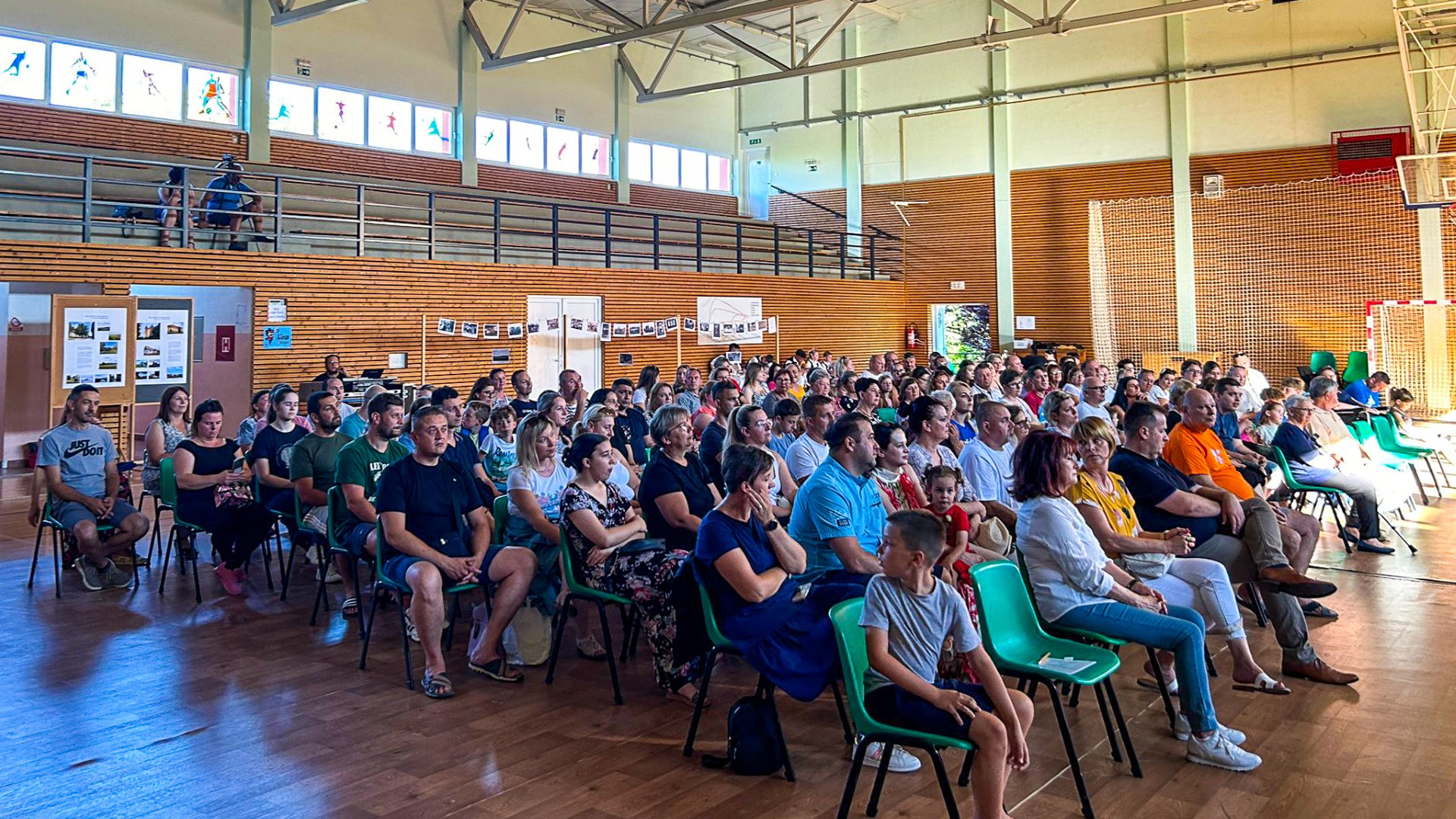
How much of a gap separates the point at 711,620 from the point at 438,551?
1596 mm

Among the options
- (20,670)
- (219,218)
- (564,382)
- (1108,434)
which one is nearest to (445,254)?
(219,218)

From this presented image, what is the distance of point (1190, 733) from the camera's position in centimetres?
370

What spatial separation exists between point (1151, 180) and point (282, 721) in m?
17.8

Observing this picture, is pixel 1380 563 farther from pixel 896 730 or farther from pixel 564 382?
pixel 564 382

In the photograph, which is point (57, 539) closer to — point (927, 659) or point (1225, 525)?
point (927, 659)

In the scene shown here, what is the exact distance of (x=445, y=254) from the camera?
1502 cm

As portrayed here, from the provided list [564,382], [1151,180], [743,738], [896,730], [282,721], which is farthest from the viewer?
[1151,180]

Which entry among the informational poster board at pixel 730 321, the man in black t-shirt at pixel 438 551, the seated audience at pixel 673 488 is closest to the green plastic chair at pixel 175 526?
the man in black t-shirt at pixel 438 551

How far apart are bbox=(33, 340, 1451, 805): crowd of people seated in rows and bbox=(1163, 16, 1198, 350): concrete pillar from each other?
10.9 metres

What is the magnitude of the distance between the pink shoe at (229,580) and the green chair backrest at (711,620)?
3.87 metres

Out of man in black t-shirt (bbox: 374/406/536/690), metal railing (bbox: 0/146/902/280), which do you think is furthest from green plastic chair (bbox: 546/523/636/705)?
metal railing (bbox: 0/146/902/280)

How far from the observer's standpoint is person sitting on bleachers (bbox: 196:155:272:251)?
11719 mm

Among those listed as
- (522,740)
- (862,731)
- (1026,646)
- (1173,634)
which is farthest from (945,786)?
(522,740)

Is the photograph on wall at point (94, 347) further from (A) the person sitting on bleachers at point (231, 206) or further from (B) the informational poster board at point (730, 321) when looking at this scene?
(B) the informational poster board at point (730, 321)
